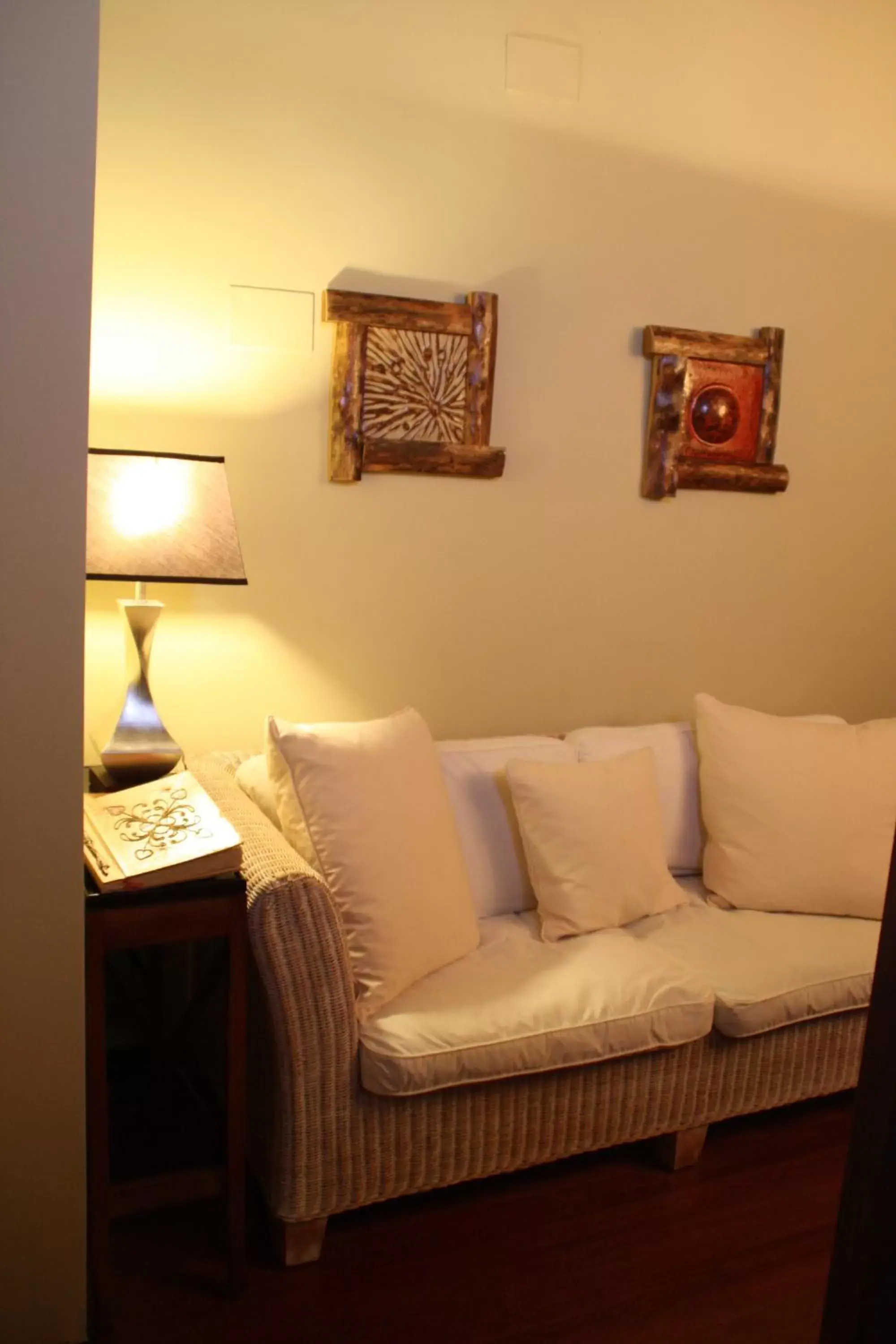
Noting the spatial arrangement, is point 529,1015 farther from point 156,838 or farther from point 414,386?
point 414,386

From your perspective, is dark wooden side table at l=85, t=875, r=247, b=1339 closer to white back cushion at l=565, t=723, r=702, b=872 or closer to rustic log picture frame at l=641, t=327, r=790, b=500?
white back cushion at l=565, t=723, r=702, b=872

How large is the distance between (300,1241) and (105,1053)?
1.73ft

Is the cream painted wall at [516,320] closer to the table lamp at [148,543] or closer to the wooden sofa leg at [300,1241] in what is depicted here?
the table lamp at [148,543]

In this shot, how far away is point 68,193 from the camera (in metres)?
1.56

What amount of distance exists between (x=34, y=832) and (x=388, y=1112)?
0.88 meters

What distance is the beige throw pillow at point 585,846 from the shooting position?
251cm

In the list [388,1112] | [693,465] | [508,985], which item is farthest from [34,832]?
[693,465]

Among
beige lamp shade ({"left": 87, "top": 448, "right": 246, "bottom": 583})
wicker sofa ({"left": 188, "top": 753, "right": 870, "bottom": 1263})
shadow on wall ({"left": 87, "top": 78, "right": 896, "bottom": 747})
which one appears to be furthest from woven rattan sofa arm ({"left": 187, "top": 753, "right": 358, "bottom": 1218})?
shadow on wall ({"left": 87, "top": 78, "right": 896, "bottom": 747})

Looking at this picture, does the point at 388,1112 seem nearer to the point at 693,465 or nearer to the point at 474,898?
the point at 474,898

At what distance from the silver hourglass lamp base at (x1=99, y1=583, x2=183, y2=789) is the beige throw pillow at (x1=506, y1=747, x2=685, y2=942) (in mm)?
824

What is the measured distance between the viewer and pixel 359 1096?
203 cm

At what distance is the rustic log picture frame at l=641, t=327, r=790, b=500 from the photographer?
3.10 m

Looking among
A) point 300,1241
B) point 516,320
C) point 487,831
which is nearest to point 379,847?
point 487,831

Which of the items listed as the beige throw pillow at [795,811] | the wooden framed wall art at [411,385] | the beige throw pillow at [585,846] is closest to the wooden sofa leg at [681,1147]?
the beige throw pillow at [585,846]
